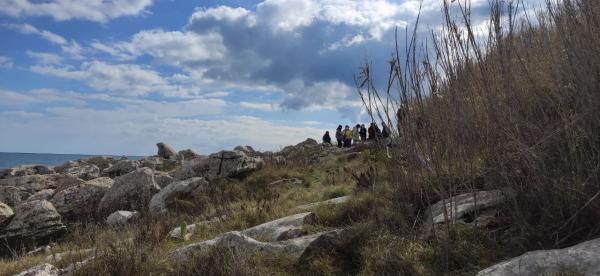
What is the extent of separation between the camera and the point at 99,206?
38.3ft

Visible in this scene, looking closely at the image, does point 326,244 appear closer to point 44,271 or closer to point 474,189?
point 474,189

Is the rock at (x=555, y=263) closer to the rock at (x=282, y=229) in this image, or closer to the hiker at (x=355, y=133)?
the rock at (x=282, y=229)

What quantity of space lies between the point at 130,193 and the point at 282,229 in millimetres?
7462

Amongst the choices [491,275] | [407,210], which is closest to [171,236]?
[407,210]

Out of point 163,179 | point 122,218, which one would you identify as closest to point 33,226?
point 122,218

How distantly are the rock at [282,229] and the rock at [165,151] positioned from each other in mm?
26701

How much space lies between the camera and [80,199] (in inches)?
476

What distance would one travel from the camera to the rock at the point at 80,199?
11.6 metres

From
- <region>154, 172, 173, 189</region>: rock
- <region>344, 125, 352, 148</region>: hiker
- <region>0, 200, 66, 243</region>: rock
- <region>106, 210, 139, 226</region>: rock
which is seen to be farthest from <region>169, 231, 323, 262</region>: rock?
<region>344, 125, 352, 148</region>: hiker

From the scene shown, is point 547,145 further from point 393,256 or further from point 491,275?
point 393,256

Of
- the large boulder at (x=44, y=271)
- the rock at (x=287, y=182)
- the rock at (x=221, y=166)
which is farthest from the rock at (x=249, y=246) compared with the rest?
the rock at (x=221, y=166)

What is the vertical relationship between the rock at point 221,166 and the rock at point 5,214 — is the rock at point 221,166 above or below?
above

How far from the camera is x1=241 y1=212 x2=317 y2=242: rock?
5445mm

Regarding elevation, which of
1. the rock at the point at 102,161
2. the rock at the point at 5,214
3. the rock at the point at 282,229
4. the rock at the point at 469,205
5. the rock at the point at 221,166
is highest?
the rock at the point at 102,161
